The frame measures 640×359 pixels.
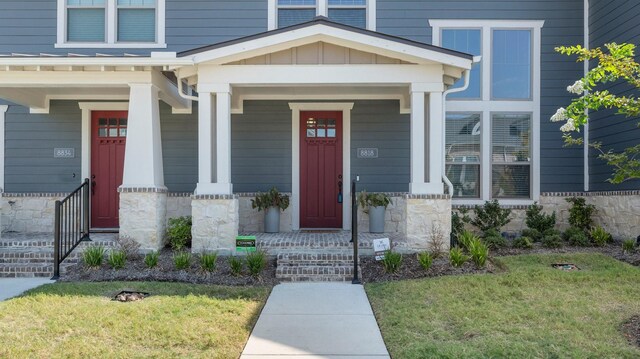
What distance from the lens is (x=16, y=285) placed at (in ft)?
21.5

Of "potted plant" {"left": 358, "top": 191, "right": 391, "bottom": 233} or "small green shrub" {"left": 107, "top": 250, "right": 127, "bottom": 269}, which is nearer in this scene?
"small green shrub" {"left": 107, "top": 250, "right": 127, "bottom": 269}

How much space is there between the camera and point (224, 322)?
4.80 meters

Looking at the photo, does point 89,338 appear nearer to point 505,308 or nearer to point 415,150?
point 505,308

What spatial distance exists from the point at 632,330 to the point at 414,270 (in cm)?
285

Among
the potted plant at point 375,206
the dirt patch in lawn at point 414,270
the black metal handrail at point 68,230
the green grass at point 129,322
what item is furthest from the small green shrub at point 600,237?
the black metal handrail at point 68,230

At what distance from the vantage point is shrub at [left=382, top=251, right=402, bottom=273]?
22.8 feet

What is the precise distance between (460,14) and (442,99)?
2784 mm

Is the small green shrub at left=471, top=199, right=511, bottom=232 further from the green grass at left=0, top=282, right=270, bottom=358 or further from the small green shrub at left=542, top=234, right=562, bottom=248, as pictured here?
the green grass at left=0, top=282, right=270, bottom=358

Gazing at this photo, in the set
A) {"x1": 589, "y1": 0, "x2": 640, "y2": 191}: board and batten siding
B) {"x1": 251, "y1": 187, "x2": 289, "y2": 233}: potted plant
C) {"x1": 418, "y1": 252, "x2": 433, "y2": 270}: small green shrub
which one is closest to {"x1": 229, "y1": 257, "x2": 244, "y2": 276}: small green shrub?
{"x1": 251, "y1": 187, "x2": 289, "y2": 233}: potted plant

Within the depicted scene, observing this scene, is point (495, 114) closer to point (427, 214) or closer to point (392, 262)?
point (427, 214)

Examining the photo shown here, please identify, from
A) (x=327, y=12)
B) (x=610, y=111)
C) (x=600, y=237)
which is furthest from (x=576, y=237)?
(x=327, y=12)

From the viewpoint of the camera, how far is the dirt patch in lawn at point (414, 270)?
6.84m

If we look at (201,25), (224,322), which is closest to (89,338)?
(224,322)

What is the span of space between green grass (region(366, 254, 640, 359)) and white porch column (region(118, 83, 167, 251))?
11.4 feet
